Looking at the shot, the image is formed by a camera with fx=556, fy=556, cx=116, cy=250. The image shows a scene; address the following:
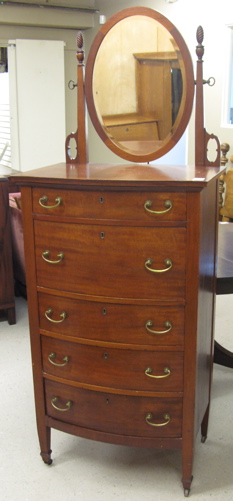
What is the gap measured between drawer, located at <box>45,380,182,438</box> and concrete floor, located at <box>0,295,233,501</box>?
0.73 feet

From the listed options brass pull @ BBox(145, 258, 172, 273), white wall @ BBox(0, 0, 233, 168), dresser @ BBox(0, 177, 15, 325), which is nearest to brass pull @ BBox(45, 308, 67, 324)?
brass pull @ BBox(145, 258, 172, 273)

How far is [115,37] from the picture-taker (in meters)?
2.09

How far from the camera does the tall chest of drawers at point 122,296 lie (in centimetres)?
177

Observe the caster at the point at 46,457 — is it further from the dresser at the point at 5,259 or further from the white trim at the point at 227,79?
the white trim at the point at 227,79

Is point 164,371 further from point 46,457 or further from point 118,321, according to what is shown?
point 46,457

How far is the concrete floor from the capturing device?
6.60 feet

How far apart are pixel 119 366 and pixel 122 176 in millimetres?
653

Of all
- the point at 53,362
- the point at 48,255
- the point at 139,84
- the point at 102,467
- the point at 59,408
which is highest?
the point at 139,84

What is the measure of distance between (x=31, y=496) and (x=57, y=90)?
239 inches

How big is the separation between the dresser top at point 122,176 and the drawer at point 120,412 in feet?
2.47

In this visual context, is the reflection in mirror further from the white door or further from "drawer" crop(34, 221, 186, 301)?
the white door

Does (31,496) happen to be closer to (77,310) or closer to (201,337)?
(77,310)

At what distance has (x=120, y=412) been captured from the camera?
1.97 meters

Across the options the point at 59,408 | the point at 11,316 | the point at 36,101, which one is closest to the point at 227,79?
the point at 36,101
